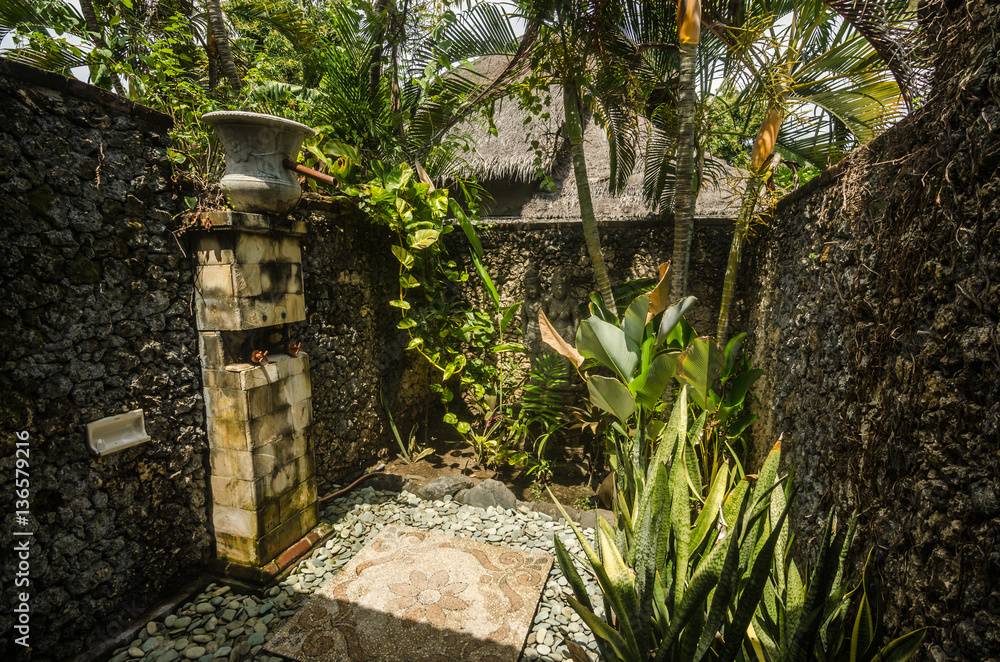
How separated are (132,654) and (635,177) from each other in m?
6.12

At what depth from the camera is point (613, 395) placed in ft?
7.73

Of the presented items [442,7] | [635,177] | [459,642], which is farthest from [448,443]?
[635,177]

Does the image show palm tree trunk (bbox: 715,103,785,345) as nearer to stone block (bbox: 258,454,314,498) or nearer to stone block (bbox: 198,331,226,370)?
stone block (bbox: 258,454,314,498)

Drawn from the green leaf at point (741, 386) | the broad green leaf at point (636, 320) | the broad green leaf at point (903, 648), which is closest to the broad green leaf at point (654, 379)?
the broad green leaf at point (636, 320)

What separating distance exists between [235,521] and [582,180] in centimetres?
267

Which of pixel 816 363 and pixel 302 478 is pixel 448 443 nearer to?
pixel 302 478

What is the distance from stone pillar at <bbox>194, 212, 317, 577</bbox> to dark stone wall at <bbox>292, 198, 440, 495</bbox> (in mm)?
344

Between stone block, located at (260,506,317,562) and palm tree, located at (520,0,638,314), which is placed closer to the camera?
stone block, located at (260,506,317,562)

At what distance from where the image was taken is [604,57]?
276 centimetres

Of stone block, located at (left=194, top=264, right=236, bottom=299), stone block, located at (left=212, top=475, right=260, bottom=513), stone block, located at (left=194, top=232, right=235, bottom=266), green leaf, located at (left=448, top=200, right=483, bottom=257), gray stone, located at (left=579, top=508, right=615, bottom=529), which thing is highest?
green leaf, located at (left=448, top=200, right=483, bottom=257)

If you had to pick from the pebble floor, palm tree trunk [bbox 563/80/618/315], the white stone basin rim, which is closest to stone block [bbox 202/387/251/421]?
the pebble floor

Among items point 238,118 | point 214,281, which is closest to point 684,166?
point 238,118

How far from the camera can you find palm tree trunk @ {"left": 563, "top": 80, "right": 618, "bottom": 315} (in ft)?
8.91

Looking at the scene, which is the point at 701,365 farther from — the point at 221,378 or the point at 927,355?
the point at 221,378
